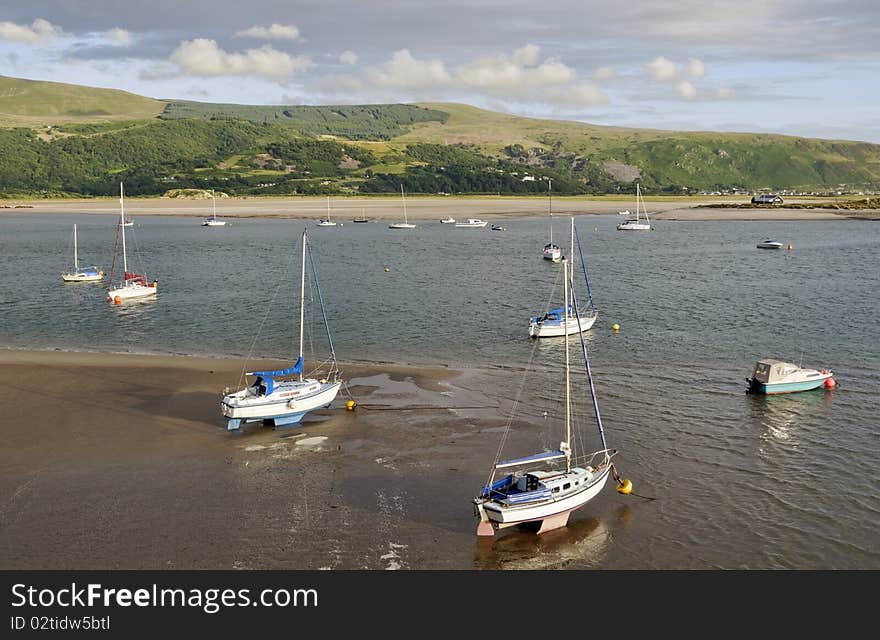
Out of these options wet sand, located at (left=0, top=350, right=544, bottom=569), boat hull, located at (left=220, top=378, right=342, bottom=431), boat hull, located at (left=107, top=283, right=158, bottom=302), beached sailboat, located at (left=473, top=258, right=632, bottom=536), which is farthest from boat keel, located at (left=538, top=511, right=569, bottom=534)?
boat hull, located at (left=107, top=283, right=158, bottom=302)

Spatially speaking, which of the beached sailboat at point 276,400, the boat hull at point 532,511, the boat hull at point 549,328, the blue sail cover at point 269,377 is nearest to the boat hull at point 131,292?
the boat hull at point 549,328

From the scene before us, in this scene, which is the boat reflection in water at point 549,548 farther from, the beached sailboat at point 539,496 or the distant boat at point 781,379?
the distant boat at point 781,379

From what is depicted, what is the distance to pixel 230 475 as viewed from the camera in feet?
88.5

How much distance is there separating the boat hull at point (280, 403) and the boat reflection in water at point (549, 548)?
461 inches

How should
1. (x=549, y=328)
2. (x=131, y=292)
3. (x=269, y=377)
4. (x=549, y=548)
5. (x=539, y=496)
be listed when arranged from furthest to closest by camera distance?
(x=131, y=292)
(x=549, y=328)
(x=269, y=377)
(x=539, y=496)
(x=549, y=548)

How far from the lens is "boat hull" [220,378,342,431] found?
3098cm

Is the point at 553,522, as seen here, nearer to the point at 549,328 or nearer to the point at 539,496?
the point at 539,496

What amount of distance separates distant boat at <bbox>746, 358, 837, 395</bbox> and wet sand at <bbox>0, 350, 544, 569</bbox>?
11.8 m

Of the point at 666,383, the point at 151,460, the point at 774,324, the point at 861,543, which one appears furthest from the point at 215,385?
the point at 774,324

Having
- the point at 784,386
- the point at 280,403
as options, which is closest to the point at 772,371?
the point at 784,386

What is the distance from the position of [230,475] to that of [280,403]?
506 centimetres

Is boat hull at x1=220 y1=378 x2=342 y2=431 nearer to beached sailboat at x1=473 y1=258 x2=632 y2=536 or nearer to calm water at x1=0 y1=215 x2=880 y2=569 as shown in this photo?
calm water at x1=0 y1=215 x2=880 y2=569

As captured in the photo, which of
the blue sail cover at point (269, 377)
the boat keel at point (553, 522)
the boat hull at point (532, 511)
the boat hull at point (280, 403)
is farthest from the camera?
the blue sail cover at point (269, 377)

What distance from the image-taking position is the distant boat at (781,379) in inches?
1405
